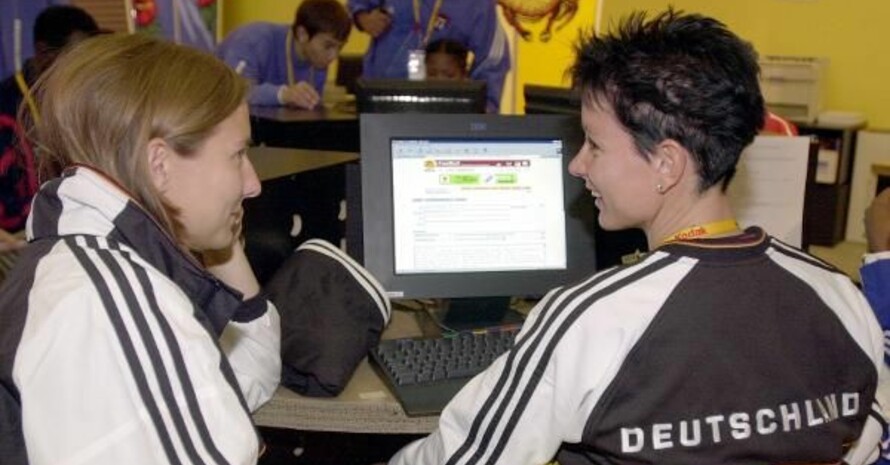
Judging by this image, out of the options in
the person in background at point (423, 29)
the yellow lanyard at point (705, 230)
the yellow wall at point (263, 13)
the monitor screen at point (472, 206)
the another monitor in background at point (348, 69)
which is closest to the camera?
the yellow lanyard at point (705, 230)

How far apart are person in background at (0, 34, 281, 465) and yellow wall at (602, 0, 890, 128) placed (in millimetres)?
4114

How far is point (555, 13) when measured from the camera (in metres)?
5.82

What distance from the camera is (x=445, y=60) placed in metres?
3.67

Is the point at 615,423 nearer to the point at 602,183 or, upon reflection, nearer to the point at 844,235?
the point at 602,183

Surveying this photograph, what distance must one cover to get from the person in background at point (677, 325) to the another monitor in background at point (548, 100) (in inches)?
29.0

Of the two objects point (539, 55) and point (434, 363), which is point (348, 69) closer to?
point (539, 55)

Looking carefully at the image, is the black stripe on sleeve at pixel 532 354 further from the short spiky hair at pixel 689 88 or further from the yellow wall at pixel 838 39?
the yellow wall at pixel 838 39

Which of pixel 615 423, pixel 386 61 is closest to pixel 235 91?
pixel 615 423

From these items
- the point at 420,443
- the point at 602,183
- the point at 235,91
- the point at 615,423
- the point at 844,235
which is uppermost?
the point at 235,91

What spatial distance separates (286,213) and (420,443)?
0.61 meters

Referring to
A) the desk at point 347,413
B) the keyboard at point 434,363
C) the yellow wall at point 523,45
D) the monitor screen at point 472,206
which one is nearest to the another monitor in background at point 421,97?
the monitor screen at point 472,206

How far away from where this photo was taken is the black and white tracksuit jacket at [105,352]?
89 centimetres

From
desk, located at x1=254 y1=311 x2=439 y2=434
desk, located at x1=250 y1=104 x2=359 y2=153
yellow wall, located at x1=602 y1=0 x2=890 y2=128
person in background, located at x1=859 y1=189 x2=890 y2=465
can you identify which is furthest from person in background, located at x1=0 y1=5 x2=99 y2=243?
yellow wall, located at x1=602 y1=0 x2=890 y2=128

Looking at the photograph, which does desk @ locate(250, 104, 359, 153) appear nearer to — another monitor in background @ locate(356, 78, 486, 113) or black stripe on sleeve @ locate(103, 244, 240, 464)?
another monitor in background @ locate(356, 78, 486, 113)
